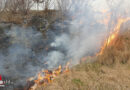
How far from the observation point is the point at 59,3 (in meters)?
13.9

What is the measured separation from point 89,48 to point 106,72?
2671mm

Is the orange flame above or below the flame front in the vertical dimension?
below

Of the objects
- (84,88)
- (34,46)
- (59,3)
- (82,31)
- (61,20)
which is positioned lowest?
(84,88)

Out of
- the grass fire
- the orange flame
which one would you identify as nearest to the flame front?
the grass fire

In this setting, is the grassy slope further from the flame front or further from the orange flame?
the orange flame

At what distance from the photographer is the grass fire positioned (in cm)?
470

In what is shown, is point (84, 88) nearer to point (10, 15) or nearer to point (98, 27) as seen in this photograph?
point (98, 27)

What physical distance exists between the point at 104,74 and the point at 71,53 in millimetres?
3228

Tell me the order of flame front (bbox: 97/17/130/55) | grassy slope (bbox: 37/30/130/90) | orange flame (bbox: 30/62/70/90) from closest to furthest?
grassy slope (bbox: 37/30/130/90) < orange flame (bbox: 30/62/70/90) < flame front (bbox: 97/17/130/55)

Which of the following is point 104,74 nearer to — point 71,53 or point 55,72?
point 55,72

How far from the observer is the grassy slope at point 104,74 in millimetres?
4160

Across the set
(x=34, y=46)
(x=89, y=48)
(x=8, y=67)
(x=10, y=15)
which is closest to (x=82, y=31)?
(x=89, y=48)

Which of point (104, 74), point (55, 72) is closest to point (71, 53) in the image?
point (55, 72)

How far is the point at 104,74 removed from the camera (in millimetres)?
4992
